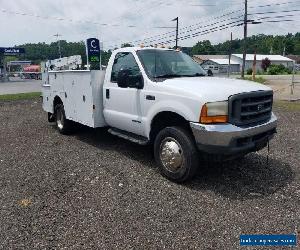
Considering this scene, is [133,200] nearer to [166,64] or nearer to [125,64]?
[166,64]

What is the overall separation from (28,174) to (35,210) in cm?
149

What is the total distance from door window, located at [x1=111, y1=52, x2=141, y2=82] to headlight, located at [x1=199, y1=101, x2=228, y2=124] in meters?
1.68

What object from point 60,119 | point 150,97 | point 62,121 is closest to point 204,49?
point 60,119

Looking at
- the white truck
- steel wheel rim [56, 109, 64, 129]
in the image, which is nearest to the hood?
the white truck

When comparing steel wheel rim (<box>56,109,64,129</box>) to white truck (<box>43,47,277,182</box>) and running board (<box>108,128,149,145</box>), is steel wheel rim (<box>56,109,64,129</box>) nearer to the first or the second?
white truck (<box>43,47,277,182</box>)

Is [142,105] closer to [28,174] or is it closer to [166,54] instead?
[166,54]

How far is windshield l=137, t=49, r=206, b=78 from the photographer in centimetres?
555

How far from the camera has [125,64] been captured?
6.07 meters

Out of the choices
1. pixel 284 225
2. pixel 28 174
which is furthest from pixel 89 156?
pixel 284 225

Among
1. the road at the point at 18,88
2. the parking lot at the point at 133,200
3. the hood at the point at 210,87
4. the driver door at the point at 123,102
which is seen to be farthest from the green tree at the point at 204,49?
the hood at the point at 210,87

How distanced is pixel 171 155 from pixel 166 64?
69.3 inches

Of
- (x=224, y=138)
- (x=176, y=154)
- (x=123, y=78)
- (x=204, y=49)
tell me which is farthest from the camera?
(x=204, y=49)

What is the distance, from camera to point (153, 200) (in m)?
4.45

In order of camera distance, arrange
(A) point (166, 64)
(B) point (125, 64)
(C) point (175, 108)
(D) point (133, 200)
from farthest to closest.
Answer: (B) point (125, 64) < (A) point (166, 64) < (C) point (175, 108) < (D) point (133, 200)
